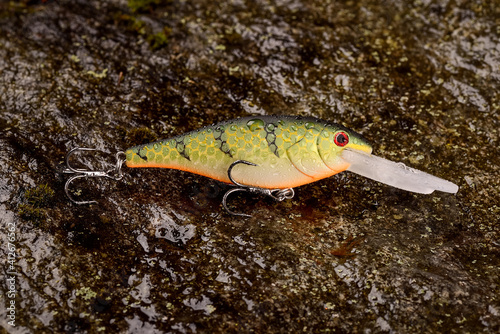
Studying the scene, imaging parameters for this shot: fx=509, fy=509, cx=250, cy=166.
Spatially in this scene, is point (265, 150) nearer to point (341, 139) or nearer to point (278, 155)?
point (278, 155)

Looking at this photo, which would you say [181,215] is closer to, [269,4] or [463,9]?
[269,4]

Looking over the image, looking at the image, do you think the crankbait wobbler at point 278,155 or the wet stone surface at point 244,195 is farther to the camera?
the crankbait wobbler at point 278,155

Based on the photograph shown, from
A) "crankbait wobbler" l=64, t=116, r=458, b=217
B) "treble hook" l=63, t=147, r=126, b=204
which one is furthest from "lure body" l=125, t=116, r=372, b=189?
"treble hook" l=63, t=147, r=126, b=204

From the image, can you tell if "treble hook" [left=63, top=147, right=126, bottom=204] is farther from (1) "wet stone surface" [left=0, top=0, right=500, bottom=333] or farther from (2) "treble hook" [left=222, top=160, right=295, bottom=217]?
(2) "treble hook" [left=222, top=160, right=295, bottom=217]

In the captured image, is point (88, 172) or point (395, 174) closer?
point (395, 174)

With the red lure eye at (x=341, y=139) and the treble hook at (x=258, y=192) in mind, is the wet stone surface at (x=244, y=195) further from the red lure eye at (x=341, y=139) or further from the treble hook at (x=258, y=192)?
the red lure eye at (x=341, y=139)

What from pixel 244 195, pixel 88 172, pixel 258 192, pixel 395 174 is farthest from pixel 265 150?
pixel 88 172

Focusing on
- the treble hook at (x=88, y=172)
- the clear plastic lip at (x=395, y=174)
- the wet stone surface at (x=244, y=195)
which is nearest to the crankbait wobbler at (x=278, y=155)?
the clear plastic lip at (x=395, y=174)
